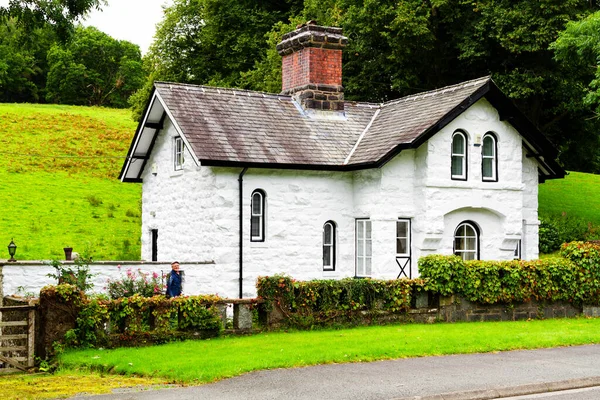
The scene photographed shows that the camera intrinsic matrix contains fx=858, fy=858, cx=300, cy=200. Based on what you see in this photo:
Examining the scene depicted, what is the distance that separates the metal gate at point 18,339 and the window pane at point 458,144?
1394 centimetres

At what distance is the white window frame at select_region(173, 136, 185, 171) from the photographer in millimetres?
27016

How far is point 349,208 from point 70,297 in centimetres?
1142

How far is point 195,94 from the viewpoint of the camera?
26.8 metres

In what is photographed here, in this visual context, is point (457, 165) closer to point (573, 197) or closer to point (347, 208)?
point (347, 208)

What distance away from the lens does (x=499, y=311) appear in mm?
21406

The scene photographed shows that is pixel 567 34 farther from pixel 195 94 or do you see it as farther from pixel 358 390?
pixel 358 390

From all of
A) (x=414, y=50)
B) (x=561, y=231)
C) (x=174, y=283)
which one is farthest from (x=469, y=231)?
(x=414, y=50)

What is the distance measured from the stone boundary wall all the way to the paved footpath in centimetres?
948

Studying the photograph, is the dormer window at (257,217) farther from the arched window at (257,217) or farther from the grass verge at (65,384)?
the grass verge at (65,384)

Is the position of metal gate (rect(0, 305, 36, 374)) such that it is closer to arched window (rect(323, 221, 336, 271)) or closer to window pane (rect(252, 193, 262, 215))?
window pane (rect(252, 193, 262, 215))

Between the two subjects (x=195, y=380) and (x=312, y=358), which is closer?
(x=195, y=380)

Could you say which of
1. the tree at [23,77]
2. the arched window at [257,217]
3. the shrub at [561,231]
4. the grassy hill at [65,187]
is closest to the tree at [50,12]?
the arched window at [257,217]

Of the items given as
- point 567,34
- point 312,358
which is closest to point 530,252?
point 567,34

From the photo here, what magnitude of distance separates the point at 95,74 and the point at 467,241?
69.0m
